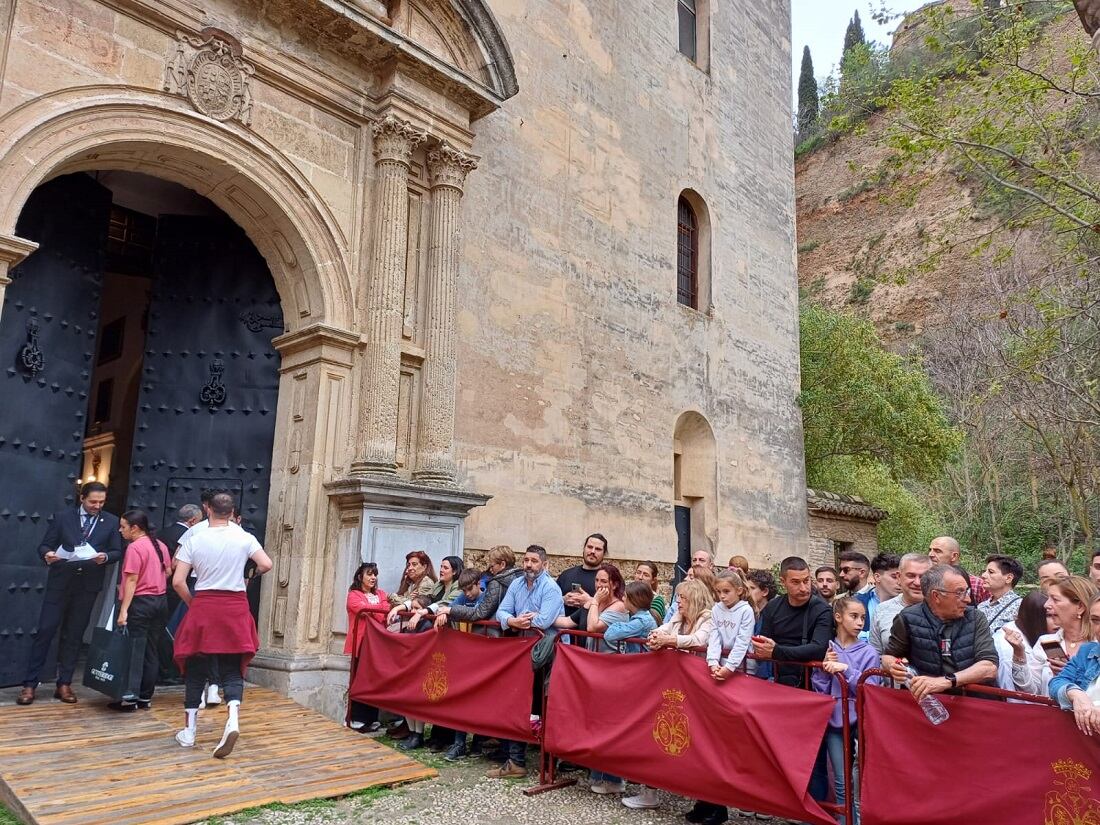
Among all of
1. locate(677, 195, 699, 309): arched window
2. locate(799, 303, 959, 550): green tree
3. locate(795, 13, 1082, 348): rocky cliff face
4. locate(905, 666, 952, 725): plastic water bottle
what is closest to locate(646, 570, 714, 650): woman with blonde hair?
locate(905, 666, 952, 725): plastic water bottle

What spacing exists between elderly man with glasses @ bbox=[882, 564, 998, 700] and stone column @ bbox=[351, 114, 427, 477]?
573 centimetres

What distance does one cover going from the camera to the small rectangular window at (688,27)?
1680cm

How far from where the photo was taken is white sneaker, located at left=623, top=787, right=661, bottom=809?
5809mm

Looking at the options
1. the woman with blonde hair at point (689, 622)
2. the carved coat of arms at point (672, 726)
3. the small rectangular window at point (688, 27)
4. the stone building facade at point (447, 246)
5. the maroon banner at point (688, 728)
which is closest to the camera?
the maroon banner at point (688, 728)

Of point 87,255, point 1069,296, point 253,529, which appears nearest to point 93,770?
point 253,529

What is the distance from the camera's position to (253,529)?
30.1 feet

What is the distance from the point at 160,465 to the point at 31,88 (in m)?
3.95

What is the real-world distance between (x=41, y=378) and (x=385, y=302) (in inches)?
137

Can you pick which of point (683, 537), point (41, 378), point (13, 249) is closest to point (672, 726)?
point (13, 249)

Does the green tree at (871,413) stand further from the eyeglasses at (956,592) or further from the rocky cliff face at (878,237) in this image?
the rocky cliff face at (878,237)

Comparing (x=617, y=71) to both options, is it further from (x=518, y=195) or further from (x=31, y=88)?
(x=31, y=88)

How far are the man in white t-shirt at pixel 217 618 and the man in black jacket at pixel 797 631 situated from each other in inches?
148

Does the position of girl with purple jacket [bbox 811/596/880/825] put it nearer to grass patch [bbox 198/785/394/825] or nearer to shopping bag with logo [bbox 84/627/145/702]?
grass patch [bbox 198/785/394/825]

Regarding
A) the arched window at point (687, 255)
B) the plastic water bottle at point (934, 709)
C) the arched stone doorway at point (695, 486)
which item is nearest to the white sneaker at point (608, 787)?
the plastic water bottle at point (934, 709)
